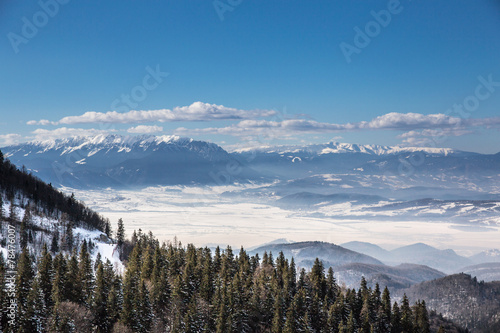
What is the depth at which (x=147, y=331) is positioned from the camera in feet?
270

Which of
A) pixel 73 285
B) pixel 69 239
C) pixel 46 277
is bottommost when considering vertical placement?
pixel 73 285

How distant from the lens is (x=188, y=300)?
95188mm

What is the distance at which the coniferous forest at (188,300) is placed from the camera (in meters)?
78.9

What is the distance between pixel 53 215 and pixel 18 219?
28.1 metres

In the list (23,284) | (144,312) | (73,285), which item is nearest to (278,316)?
(144,312)

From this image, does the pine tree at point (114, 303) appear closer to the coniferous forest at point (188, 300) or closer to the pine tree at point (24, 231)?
the coniferous forest at point (188, 300)

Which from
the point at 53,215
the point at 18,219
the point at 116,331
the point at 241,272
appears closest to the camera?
the point at 116,331

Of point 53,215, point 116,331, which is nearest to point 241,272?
point 116,331

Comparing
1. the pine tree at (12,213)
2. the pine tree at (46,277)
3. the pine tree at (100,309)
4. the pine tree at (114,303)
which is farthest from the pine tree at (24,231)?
the pine tree at (114,303)

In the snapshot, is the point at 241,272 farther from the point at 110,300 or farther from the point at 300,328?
the point at 110,300

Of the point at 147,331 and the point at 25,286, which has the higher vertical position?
the point at 25,286

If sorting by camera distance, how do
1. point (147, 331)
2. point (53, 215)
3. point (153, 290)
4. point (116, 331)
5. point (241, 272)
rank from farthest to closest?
point (53, 215) < point (241, 272) < point (153, 290) < point (147, 331) < point (116, 331)

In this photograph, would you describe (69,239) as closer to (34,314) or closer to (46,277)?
(46,277)

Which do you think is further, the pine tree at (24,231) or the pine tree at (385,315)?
the pine tree at (24,231)
